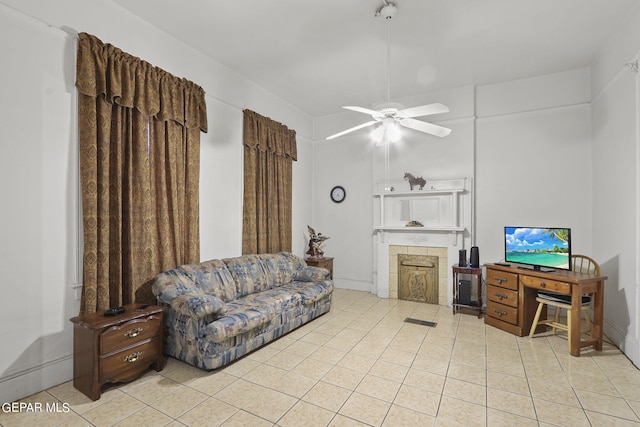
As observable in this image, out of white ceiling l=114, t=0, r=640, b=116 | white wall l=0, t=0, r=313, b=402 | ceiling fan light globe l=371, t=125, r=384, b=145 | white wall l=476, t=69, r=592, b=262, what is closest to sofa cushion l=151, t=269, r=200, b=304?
white wall l=0, t=0, r=313, b=402

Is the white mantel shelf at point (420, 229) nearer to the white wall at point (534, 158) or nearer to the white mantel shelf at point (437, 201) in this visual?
the white mantel shelf at point (437, 201)

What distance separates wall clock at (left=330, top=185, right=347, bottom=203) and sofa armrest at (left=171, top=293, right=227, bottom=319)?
11.4 ft

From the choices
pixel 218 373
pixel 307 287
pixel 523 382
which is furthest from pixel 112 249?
pixel 523 382

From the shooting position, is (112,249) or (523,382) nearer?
(523,382)

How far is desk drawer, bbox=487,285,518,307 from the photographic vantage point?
366cm

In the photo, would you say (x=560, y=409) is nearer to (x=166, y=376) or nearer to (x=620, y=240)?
(x=620, y=240)

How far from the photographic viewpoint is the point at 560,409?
7.19ft

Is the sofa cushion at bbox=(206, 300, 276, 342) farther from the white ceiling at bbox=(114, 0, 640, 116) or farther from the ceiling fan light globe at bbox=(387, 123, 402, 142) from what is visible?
the white ceiling at bbox=(114, 0, 640, 116)

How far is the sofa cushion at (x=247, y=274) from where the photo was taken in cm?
371

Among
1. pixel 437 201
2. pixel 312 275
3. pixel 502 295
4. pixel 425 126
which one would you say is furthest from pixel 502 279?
pixel 312 275

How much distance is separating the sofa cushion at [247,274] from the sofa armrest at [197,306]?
86 centimetres

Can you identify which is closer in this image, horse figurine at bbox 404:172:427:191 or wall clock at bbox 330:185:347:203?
horse figurine at bbox 404:172:427:191

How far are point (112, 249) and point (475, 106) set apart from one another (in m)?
5.00

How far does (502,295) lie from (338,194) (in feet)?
10.2
